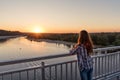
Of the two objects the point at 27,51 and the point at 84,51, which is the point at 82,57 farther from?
the point at 27,51

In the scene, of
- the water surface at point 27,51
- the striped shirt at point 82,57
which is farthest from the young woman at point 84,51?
the water surface at point 27,51

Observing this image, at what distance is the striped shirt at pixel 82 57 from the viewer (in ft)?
13.2

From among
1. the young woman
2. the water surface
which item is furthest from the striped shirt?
the water surface

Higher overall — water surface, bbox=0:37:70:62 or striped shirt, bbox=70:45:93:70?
striped shirt, bbox=70:45:93:70

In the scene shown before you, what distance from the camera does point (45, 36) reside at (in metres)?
135

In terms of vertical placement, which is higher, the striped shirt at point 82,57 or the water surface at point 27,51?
the striped shirt at point 82,57

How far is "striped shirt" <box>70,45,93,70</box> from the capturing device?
4.02 metres

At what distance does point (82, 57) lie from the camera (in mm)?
4070

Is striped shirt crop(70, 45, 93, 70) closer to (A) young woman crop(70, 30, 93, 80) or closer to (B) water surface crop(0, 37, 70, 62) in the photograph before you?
(A) young woman crop(70, 30, 93, 80)

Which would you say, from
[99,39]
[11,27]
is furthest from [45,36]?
[11,27]

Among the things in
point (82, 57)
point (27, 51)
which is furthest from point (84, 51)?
point (27, 51)

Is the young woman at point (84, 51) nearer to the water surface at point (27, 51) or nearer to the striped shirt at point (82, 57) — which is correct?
the striped shirt at point (82, 57)

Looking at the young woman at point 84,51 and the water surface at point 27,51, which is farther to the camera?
the water surface at point 27,51

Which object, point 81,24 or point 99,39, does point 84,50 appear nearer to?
point 81,24
